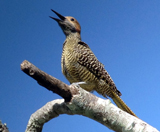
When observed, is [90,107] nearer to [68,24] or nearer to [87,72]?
[87,72]

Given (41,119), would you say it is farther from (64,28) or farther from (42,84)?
(64,28)

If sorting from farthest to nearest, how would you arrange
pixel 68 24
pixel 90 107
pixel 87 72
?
pixel 68 24 < pixel 87 72 < pixel 90 107

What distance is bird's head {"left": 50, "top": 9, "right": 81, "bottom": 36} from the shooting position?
4.23 m

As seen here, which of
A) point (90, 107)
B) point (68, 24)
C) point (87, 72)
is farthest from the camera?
point (68, 24)

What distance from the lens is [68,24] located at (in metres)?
4.25

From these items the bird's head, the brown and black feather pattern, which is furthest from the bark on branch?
the bird's head

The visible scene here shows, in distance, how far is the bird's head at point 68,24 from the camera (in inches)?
167

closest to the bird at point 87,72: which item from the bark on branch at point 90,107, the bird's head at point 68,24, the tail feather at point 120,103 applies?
the tail feather at point 120,103

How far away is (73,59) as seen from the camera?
3754 mm

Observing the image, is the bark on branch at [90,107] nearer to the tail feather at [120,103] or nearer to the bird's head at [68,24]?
the tail feather at [120,103]

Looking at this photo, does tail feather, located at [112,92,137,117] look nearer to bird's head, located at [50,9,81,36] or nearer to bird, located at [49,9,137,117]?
bird, located at [49,9,137,117]

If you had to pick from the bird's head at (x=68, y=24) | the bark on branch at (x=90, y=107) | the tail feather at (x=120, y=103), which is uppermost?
the bird's head at (x=68, y=24)

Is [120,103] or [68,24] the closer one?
[120,103]

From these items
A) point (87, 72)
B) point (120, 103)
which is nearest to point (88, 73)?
point (87, 72)
